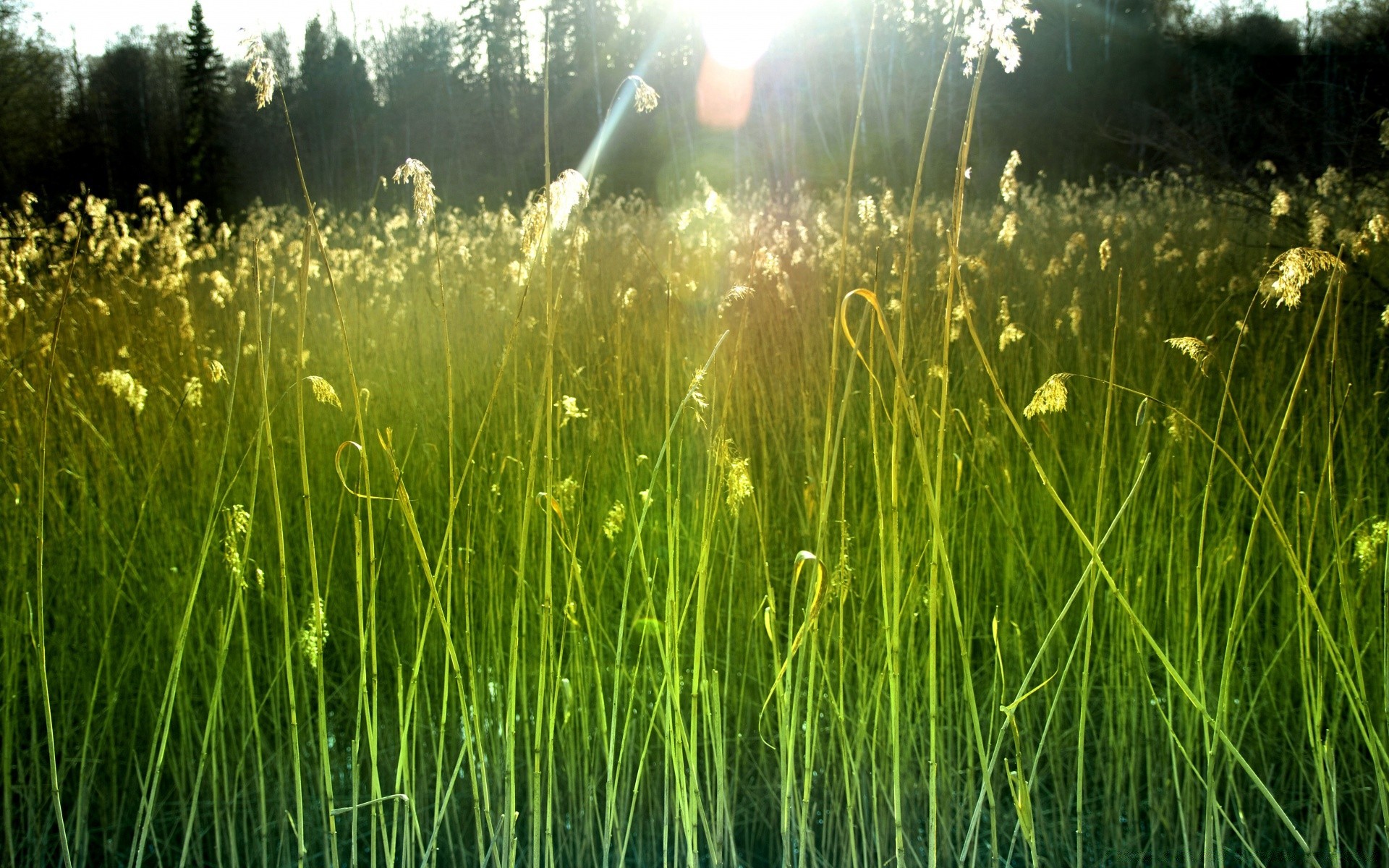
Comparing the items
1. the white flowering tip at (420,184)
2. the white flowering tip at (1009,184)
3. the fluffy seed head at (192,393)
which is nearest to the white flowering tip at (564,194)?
the white flowering tip at (420,184)

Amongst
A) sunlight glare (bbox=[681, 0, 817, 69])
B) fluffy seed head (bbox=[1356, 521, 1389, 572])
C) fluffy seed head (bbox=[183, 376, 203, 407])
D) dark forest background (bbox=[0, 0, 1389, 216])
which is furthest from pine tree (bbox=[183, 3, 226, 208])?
fluffy seed head (bbox=[1356, 521, 1389, 572])

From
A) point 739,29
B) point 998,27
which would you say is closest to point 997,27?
point 998,27

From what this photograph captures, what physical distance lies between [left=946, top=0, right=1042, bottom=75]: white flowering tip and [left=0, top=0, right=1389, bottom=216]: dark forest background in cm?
557

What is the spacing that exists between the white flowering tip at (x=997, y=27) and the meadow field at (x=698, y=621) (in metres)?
0.12

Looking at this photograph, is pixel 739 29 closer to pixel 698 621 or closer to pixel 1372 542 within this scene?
pixel 1372 542

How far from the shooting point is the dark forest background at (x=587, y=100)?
1343cm

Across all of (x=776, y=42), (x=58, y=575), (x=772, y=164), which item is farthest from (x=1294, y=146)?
(x=776, y=42)

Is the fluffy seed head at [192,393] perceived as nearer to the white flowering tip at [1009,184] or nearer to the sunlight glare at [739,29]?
the white flowering tip at [1009,184]

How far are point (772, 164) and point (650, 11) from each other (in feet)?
30.8

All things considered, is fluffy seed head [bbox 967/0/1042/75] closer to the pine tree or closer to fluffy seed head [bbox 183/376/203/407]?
fluffy seed head [bbox 183/376/203/407]

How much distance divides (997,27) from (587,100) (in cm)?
2219

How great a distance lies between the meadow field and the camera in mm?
1106

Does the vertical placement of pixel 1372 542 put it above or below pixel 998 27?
below

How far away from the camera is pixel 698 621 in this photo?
111 cm
